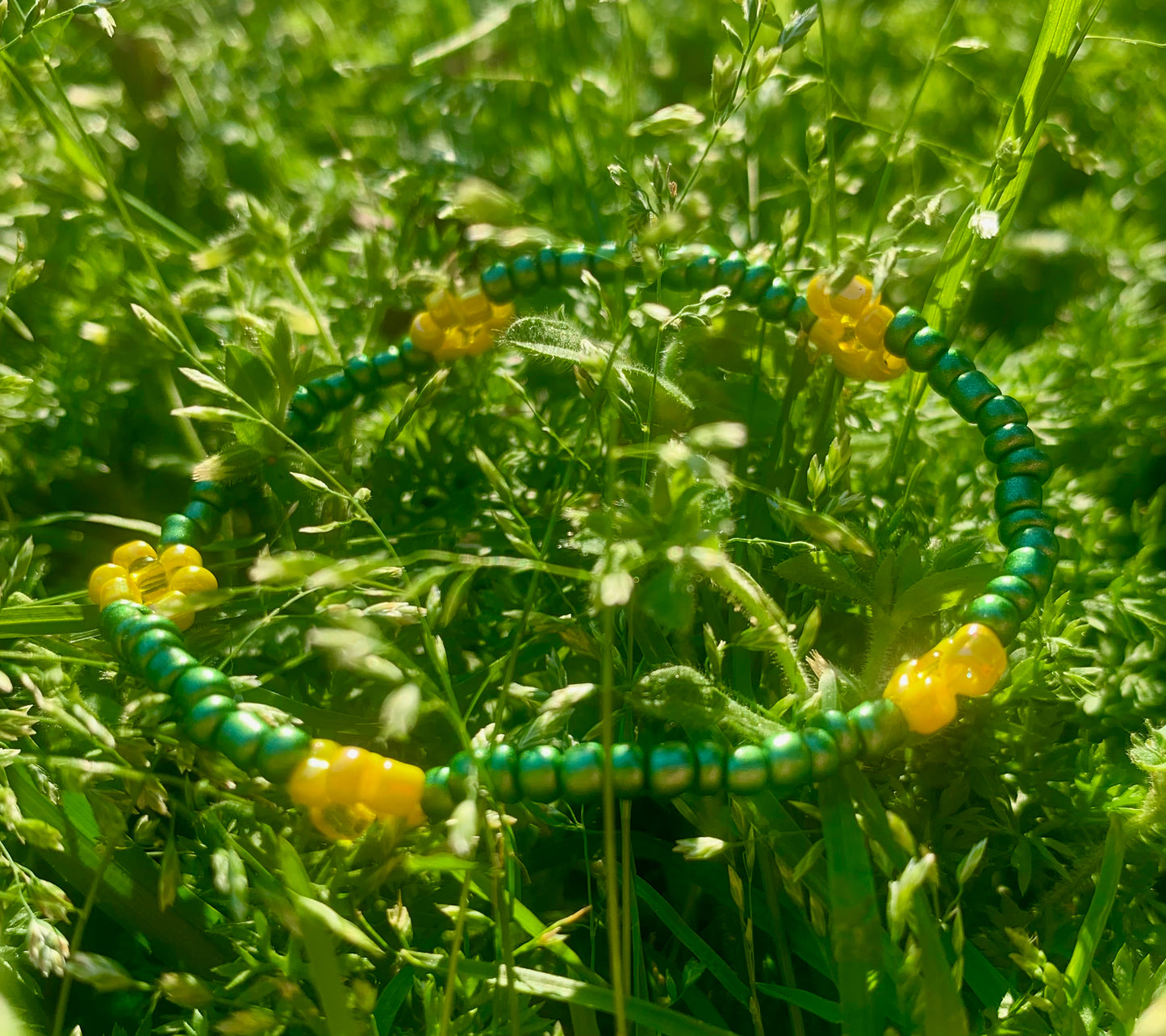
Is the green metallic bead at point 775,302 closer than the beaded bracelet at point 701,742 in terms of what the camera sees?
No

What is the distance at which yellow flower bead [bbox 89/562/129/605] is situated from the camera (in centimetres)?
114

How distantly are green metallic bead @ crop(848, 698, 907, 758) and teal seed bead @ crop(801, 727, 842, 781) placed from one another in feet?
0.11

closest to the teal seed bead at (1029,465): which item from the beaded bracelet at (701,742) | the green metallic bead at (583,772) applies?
the beaded bracelet at (701,742)

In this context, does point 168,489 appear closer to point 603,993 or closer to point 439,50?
point 439,50

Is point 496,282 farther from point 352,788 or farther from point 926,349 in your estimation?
point 352,788

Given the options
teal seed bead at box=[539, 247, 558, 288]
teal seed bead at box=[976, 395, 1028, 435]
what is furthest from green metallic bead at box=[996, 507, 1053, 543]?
teal seed bead at box=[539, 247, 558, 288]

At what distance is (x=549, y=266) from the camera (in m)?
1.37

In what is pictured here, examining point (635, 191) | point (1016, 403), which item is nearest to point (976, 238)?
point (1016, 403)

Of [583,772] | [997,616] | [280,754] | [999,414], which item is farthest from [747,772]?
[999,414]

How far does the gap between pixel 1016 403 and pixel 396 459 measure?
75 cm

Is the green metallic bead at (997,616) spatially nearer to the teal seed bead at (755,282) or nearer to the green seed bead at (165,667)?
the teal seed bead at (755,282)

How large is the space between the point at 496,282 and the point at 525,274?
4 cm

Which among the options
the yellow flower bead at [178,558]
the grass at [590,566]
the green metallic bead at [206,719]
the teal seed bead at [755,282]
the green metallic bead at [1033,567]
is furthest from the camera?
the teal seed bead at [755,282]

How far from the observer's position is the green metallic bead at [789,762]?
3.12 feet
